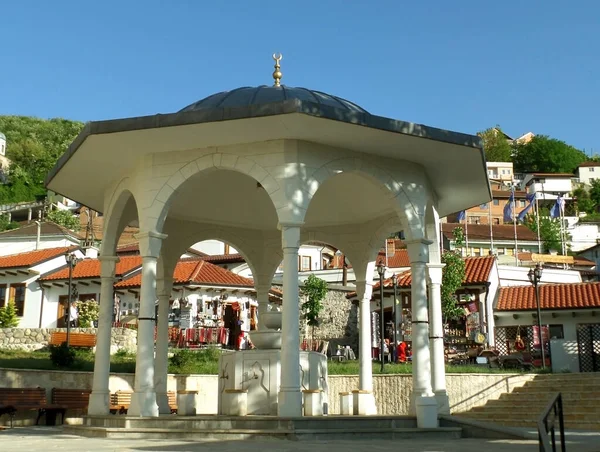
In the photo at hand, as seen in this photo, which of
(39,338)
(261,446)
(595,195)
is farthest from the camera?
(595,195)

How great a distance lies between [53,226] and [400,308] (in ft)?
112

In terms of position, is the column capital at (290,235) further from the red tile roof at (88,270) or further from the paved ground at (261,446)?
the red tile roof at (88,270)

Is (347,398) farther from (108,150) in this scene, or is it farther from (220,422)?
(108,150)

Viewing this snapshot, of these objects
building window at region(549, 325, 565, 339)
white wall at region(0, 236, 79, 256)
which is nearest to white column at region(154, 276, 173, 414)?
building window at region(549, 325, 565, 339)

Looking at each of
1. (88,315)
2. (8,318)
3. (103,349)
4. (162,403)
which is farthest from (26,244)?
(103,349)

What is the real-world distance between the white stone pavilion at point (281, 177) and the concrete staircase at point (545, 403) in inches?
177

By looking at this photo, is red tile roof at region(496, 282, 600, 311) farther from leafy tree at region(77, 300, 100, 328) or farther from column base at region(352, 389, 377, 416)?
column base at region(352, 389, 377, 416)

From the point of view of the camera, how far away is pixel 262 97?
575 inches

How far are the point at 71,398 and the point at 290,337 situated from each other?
8.69m

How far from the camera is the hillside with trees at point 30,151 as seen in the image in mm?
103750

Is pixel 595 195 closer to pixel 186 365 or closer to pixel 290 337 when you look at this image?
pixel 186 365

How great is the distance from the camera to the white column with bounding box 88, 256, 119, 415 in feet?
46.8

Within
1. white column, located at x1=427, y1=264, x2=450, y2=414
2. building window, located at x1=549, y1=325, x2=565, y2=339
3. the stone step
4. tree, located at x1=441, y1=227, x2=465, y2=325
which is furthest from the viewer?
building window, located at x1=549, y1=325, x2=565, y2=339

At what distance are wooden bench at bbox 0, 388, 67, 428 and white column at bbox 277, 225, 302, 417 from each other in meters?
7.49
